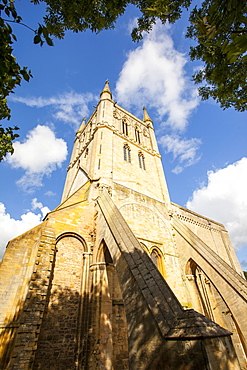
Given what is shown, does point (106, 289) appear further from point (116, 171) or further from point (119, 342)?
point (116, 171)

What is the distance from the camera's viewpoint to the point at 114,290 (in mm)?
8328

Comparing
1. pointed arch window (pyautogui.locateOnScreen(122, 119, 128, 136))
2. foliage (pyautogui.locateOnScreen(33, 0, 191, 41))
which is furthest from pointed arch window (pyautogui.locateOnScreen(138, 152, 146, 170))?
foliage (pyautogui.locateOnScreen(33, 0, 191, 41))

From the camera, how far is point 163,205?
14906 mm

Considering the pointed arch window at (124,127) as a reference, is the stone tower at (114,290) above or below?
below

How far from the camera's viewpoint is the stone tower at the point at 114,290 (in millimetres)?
3654

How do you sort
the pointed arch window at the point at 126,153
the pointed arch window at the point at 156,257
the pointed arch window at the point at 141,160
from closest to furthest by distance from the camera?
1. the pointed arch window at the point at 156,257
2. the pointed arch window at the point at 126,153
3. the pointed arch window at the point at 141,160

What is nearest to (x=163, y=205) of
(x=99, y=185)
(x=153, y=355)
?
(x=99, y=185)

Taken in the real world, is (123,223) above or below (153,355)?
above

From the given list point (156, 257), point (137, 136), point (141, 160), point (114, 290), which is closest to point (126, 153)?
point (141, 160)

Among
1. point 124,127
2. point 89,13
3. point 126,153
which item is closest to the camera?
point 89,13

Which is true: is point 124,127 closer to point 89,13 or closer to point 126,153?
point 126,153

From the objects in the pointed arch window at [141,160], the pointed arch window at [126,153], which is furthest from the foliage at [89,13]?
the pointed arch window at [141,160]

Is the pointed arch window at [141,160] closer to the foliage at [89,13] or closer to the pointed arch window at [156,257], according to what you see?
the pointed arch window at [156,257]

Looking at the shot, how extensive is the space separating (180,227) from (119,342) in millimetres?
7511
